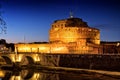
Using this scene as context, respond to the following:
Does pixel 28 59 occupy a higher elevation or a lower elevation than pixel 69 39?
lower

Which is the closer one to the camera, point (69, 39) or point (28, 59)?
point (28, 59)

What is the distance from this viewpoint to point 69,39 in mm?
71438

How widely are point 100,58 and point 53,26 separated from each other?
104ft

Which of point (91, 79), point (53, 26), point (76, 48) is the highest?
point (53, 26)

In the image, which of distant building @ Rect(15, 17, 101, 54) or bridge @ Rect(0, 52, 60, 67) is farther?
distant building @ Rect(15, 17, 101, 54)

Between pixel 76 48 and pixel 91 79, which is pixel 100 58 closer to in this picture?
pixel 91 79

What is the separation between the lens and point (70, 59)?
171ft

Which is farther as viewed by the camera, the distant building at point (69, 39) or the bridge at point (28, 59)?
the distant building at point (69, 39)

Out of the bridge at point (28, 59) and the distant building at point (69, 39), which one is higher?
the distant building at point (69, 39)

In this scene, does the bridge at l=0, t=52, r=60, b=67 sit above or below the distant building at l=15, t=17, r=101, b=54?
below

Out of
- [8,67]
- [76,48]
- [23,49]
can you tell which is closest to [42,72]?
[8,67]

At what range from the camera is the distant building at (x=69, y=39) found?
65.1 meters

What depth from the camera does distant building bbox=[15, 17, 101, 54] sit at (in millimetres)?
65125

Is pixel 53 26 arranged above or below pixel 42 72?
above
